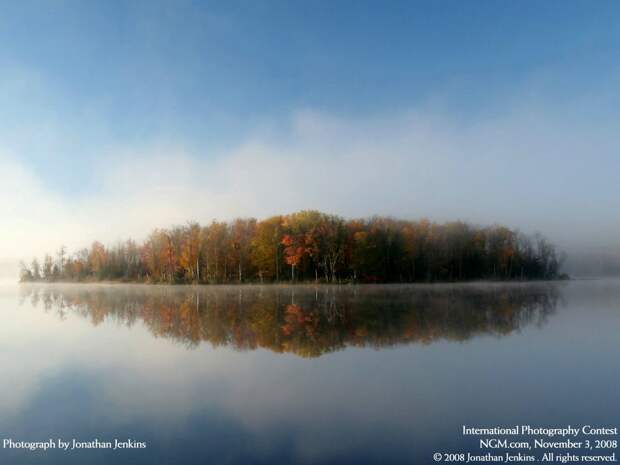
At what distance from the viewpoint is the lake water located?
229 inches

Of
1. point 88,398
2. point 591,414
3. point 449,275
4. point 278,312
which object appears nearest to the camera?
point 591,414

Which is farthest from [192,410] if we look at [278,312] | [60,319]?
[60,319]

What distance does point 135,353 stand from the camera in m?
11.3

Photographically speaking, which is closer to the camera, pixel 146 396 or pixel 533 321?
pixel 146 396

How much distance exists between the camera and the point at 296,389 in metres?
7.86

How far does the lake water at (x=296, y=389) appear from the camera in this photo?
229 inches

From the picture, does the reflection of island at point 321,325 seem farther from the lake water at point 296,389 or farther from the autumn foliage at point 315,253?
the autumn foliage at point 315,253

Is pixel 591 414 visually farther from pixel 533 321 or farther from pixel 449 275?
pixel 449 275

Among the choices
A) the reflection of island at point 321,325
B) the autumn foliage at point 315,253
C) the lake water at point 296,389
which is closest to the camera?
the lake water at point 296,389

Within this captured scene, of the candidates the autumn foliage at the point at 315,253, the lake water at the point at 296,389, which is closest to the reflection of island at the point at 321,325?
the lake water at the point at 296,389

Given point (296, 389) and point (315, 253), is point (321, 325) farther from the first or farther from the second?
point (315, 253)

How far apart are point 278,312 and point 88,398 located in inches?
507

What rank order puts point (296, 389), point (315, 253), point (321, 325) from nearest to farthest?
point (296, 389) < point (321, 325) < point (315, 253)

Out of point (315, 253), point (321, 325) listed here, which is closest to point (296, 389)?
point (321, 325)
